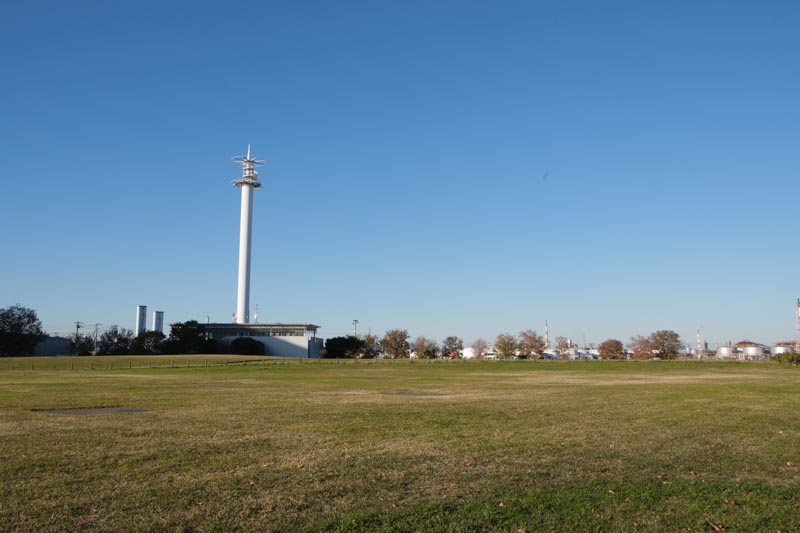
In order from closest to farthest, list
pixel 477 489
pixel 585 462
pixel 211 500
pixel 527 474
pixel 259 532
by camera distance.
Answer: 1. pixel 259 532
2. pixel 211 500
3. pixel 477 489
4. pixel 527 474
5. pixel 585 462

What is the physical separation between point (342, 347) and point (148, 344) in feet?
135

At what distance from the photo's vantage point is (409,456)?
40.1 ft

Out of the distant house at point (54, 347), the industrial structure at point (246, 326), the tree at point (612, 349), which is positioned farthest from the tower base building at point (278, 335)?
the tree at point (612, 349)

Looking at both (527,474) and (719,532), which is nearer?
(719,532)

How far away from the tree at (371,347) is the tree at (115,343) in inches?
2125

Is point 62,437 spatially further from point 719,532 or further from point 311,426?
point 719,532

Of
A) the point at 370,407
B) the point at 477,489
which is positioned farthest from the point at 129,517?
the point at 370,407

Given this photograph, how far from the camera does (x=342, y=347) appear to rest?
149 metres

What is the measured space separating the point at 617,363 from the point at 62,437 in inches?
3002

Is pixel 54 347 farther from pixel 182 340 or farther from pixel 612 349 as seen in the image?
pixel 612 349

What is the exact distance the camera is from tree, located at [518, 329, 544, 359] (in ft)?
506

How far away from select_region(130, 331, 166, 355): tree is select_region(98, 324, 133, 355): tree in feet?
26.8

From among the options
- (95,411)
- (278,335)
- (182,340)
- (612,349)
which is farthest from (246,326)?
(95,411)

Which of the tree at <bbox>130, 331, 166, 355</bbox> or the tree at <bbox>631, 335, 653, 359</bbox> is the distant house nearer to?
the tree at <bbox>130, 331, 166, 355</bbox>
